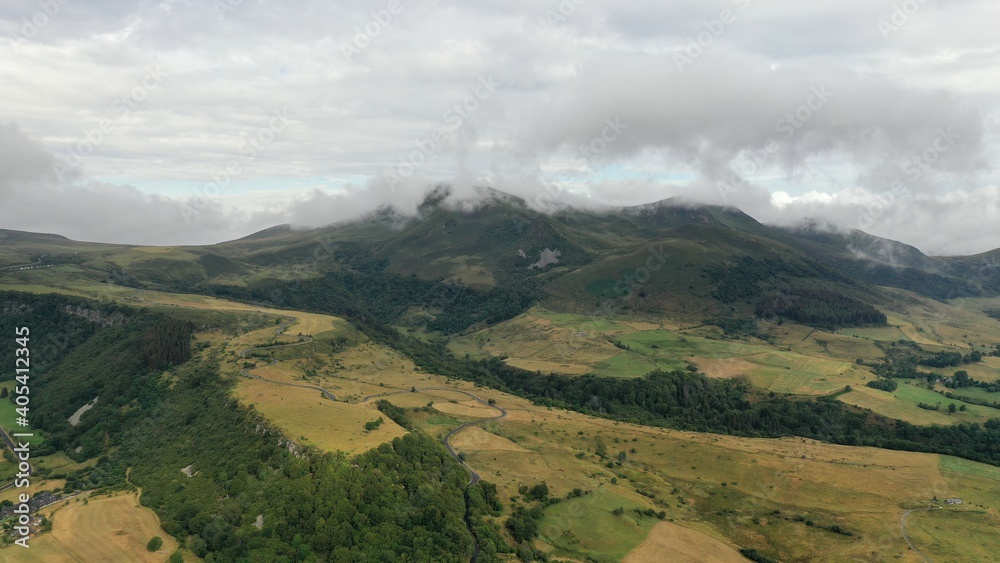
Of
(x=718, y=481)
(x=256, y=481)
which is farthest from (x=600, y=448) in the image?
(x=256, y=481)

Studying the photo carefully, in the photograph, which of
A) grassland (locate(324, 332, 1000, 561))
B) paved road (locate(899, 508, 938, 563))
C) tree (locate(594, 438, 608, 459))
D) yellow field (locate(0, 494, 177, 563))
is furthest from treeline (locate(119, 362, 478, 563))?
paved road (locate(899, 508, 938, 563))

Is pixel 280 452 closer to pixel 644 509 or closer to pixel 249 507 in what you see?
pixel 249 507

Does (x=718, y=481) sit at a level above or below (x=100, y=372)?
below

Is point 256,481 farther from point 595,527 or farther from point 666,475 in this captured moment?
point 666,475

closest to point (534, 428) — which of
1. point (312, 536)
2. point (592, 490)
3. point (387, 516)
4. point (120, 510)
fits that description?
point (592, 490)

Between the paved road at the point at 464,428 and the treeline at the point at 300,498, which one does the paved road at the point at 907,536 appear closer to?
the treeline at the point at 300,498

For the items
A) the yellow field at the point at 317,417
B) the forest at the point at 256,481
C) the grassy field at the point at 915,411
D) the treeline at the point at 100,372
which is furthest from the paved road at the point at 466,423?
the grassy field at the point at 915,411

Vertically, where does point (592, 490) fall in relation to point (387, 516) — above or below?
below
